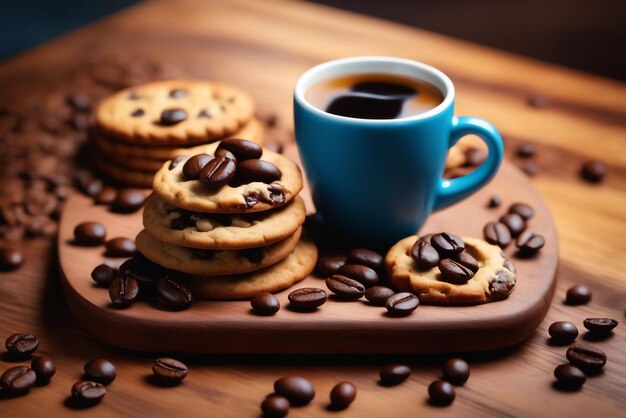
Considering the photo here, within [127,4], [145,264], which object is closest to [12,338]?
[145,264]

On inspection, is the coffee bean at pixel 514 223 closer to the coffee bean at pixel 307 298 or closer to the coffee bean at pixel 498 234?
the coffee bean at pixel 498 234

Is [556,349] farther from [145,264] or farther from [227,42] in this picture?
[227,42]

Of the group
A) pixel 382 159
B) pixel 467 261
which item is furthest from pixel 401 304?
pixel 382 159

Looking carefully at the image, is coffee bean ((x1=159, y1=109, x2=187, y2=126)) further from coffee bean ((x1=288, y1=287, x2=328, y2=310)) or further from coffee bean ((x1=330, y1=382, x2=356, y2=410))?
coffee bean ((x1=330, y1=382, x2=356, y2=410))

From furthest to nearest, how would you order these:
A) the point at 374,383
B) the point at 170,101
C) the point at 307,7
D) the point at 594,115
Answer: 1. the point at 307,7
2. the point at 594,115
3. the point at 170,101
4. the point at 374,383

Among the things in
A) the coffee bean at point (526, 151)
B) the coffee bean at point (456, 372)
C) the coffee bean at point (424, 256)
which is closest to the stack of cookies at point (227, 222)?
the coffee bean at point (424, 256)

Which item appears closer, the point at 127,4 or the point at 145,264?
the point at 145,264
